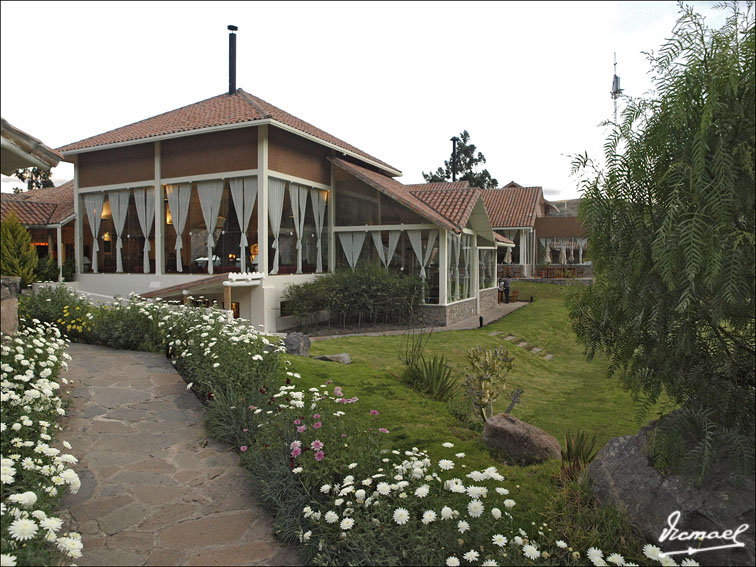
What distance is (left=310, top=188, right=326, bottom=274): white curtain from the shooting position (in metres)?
16.7

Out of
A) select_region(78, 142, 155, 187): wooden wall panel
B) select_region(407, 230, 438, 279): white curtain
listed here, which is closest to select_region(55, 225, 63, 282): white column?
select_region(78, 142, 155, 187): wooden wall panel

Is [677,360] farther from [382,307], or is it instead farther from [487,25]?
[382,307]

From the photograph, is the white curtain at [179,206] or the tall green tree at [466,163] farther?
the tall green tree at [466,163]

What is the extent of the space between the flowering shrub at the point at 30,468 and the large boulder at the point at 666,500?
11.4 ft

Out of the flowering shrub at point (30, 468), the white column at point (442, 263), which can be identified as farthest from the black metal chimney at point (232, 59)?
the flowering shrub at point (30, 468)

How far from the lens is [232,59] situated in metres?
17.5

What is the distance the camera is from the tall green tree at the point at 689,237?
9.57 feet

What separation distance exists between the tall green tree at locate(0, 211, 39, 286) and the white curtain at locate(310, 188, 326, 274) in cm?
861

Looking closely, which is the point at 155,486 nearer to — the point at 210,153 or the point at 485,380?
the point at 485,380

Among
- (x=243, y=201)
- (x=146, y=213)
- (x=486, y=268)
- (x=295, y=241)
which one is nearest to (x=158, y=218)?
(x=146, y=213)

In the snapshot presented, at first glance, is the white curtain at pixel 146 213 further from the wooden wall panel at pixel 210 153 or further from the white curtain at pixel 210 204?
the white curtain at pixel 210 204

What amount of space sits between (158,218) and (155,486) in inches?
524

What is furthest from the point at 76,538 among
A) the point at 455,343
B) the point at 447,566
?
the point at 455,343

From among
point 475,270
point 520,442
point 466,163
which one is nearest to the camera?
point 520,442
